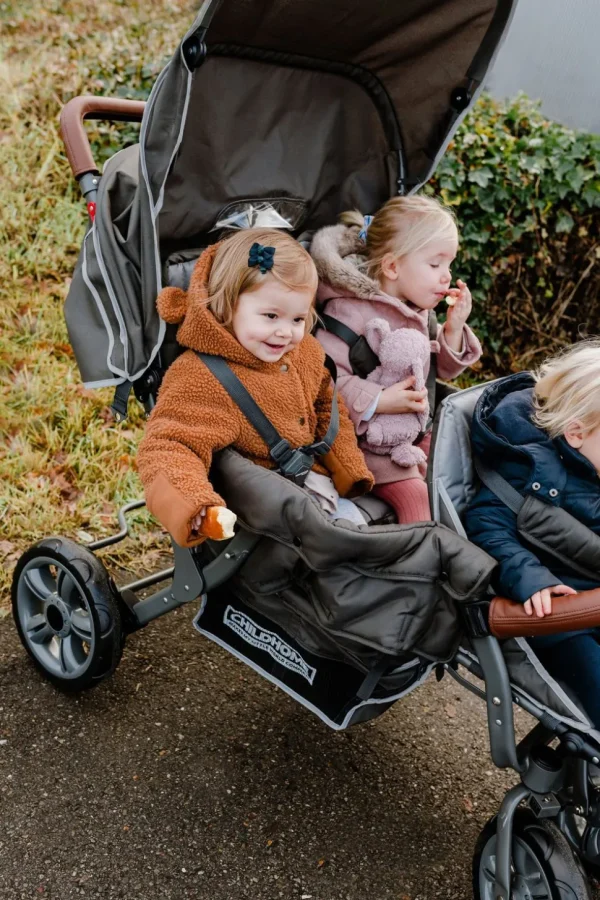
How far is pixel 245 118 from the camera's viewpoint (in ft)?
9.11

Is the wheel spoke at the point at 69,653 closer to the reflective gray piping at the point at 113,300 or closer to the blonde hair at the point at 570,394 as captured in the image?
the reflective gray piping at the point at 113,300

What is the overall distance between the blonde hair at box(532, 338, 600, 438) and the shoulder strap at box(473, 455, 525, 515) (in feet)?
0.55

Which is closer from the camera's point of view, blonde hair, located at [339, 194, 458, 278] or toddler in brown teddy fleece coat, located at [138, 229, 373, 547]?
toddler in brown teddy fleece coat, located at [138, 229, 373, 547]

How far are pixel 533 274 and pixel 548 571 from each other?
138 inches

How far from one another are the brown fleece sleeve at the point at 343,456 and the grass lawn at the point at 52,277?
4.60ft

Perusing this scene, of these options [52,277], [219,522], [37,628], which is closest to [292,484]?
[219,522]

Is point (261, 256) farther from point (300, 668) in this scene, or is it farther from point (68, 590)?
point (68, 590)

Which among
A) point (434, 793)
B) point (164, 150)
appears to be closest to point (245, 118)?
point (164, 150)

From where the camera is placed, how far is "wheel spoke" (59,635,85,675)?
9.64 ft

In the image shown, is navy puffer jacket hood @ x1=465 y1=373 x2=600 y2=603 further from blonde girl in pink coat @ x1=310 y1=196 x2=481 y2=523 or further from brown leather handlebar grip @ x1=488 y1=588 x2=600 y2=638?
blonde girl in pink coat @ x1=310 y1=196 x2=481 y2=523

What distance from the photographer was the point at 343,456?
8.53ft

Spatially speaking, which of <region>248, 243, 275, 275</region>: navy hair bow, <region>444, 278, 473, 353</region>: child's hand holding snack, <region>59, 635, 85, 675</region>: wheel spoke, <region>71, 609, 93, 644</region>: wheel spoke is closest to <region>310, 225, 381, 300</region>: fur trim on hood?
<region>444, 278, 473, 353</region>: child's hand holding snack

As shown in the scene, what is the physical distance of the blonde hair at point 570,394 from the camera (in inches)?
87.0

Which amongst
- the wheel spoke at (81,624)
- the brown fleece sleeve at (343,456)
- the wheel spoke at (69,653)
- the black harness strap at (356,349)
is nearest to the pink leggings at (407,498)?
the brown fleece sleeve at (343,456)
